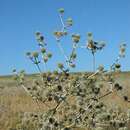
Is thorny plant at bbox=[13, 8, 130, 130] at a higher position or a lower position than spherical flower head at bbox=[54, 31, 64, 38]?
lower

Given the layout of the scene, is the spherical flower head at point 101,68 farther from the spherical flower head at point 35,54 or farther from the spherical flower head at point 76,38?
the spherical flower head at point 35,54

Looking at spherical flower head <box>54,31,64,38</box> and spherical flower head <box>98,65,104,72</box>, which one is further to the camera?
spherical flower head <box>54,31,64,38</box>

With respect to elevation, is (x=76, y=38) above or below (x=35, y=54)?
above

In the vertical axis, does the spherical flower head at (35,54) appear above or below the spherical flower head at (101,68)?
above

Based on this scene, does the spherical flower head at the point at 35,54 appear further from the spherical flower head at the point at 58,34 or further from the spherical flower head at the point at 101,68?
the spherical flower head at the point at 101,68

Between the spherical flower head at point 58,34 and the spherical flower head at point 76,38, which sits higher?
the spherical flower head at point 58,34

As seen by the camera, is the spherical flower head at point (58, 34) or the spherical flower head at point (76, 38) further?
the spherical flower head at point (58, 34)

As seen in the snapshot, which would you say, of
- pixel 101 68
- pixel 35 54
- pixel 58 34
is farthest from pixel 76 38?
pixel 35 54

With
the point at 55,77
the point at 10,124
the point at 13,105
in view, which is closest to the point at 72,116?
the point at 55,77

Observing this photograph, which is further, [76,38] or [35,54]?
[35,54]

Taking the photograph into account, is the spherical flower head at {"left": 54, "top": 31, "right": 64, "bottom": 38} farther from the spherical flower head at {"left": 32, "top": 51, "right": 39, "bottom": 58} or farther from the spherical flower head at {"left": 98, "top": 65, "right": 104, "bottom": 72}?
the spherical flower head at {"left": 98, "top": 65, "right": 104, "bottom": 72}

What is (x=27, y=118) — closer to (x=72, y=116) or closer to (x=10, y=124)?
(x=72, y=116)

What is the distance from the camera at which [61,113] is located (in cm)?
945

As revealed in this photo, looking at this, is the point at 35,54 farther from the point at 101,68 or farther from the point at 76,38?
the point at 101,68
